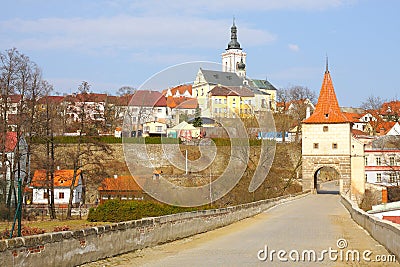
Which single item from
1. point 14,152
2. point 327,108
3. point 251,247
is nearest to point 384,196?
point 327,108

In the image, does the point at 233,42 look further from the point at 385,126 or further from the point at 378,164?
the point at 378,164

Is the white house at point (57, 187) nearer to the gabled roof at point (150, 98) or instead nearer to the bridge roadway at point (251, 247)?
the bridge roadway at point (251, 247)

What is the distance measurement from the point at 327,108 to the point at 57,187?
28.2m

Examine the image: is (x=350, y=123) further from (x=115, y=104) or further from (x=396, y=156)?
(x=115, y=104)

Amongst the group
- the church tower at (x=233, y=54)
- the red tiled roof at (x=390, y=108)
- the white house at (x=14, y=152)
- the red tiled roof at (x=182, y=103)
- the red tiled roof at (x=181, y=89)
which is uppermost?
the church tower at (x=233, y=54)

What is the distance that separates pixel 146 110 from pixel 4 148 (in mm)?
18908

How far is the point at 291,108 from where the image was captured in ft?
295

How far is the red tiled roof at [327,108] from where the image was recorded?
56.7 metres

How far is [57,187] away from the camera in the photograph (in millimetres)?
52094

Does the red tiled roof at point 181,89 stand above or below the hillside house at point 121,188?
above

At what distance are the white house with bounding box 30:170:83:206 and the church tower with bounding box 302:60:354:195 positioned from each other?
73.2ft

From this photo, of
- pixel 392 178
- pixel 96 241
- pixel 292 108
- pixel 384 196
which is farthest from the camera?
pixel 292 108
